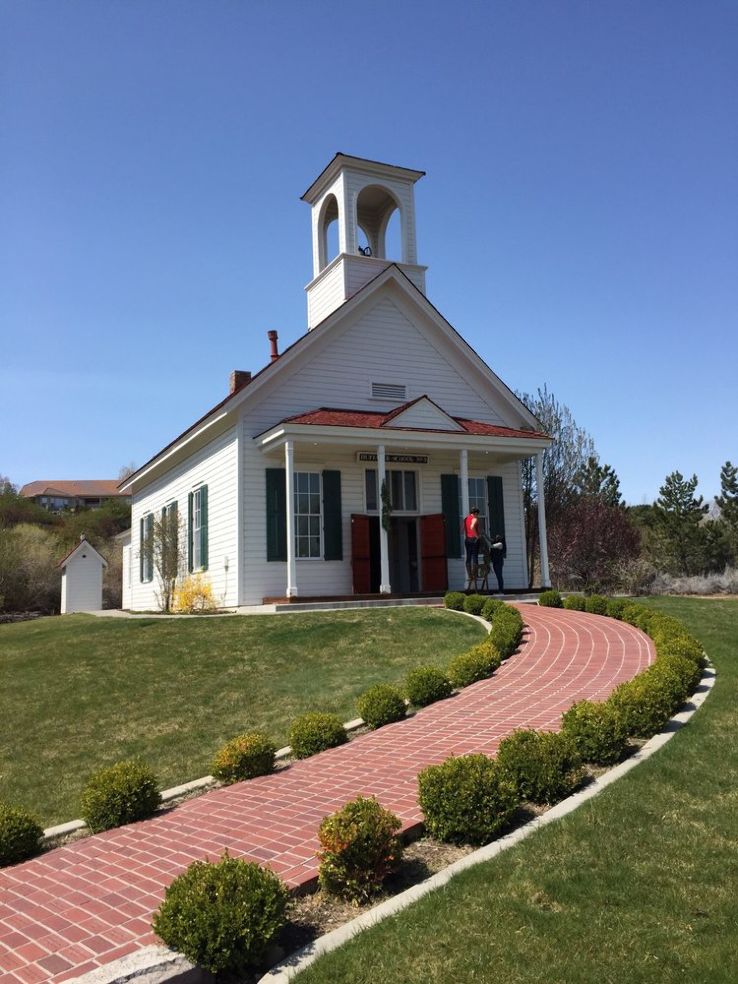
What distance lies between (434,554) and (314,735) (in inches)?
454

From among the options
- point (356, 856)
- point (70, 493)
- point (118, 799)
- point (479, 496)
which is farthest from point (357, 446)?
point (70, 493)

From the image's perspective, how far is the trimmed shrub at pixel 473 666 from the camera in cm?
1066

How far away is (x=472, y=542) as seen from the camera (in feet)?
61.4

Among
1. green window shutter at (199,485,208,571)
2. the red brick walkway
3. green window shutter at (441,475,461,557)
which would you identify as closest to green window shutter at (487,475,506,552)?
green window shutter at (441,475,461,557)

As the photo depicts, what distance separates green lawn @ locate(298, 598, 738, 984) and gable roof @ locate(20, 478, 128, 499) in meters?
97.4

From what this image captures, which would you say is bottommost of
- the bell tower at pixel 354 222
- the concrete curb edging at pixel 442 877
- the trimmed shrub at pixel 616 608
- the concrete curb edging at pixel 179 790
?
the concrete curb edging at pixel 179 790

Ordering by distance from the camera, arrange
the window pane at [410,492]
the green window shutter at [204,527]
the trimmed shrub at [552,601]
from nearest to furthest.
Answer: the trimmed shrub at [552,601] → the window pane at [410,492] → the green window shutter at [204,527]

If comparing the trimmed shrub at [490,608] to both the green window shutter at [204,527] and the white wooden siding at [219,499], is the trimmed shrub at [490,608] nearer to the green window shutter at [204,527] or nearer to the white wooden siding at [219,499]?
the white wooden siding at [219,499]

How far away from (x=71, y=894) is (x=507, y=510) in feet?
57.6

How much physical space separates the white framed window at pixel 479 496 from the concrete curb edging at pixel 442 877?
542 inches

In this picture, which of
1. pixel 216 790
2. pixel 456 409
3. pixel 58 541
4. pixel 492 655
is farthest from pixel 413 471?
pixel 58 541

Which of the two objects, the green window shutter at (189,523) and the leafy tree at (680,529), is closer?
the green window shutter at (189,523)

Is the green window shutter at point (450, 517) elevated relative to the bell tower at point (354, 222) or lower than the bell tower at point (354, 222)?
lower

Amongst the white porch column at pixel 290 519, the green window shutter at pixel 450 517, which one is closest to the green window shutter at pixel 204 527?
the white porch column at pixel 290 519
